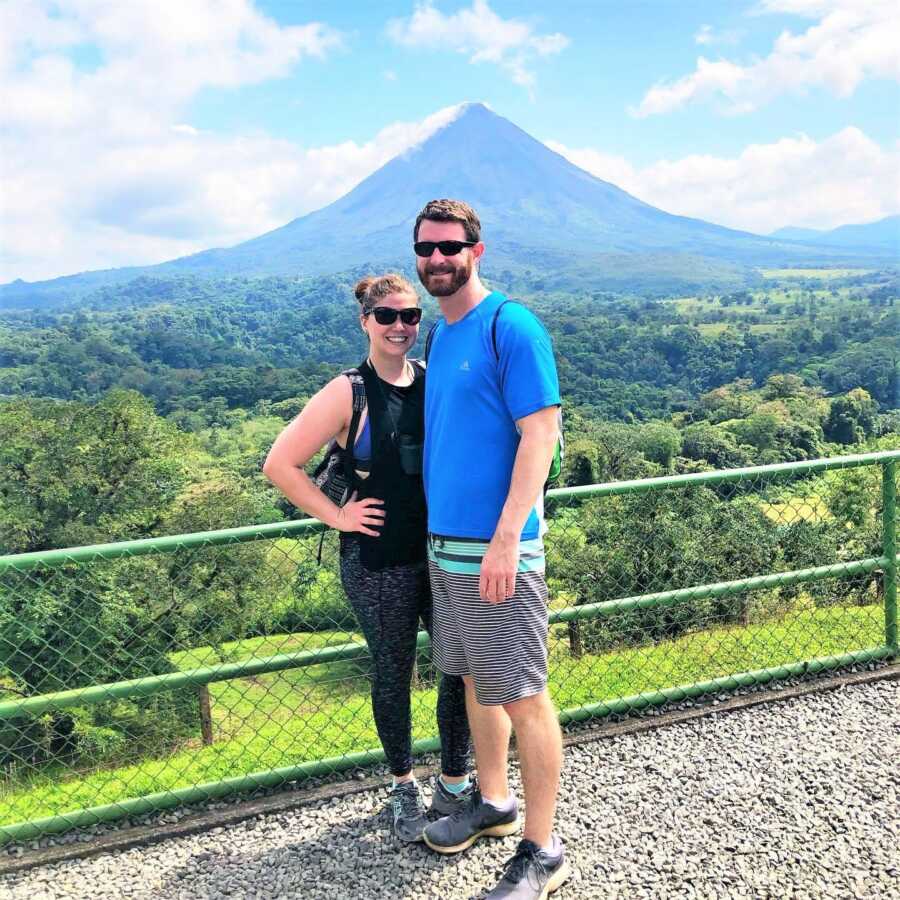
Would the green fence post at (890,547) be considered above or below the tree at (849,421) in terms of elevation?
above

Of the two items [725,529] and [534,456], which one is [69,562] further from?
[725,529]

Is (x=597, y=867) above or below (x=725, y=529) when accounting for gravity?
above

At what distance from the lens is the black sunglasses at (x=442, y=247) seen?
2244 mm

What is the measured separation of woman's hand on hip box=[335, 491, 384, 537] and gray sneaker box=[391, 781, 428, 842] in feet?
3.05

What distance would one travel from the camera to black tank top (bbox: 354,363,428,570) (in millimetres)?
2482

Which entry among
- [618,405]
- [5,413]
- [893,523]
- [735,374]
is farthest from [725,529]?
[735,374]

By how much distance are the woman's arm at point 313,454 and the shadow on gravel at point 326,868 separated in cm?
107

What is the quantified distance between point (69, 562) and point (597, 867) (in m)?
1.92

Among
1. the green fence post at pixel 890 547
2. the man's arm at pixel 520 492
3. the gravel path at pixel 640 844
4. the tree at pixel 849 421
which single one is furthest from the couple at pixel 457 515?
the tree at pixel 849 421

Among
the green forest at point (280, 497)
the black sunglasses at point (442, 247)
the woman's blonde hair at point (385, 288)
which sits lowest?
the green forest at point (280, 497)

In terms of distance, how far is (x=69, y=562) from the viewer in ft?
9.04

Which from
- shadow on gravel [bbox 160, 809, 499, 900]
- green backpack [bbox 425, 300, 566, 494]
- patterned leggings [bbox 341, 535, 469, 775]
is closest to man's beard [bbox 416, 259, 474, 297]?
green backpack [bbox 425, 300, 566, 494]

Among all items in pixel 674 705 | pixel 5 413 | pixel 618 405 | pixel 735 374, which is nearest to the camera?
pixel 674 705

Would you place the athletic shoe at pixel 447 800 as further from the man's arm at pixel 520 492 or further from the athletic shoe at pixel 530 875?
the man's arm at pixel 520 492
